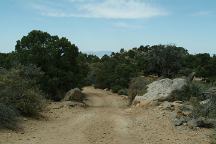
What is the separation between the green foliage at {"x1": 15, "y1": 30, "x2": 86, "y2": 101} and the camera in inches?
1268

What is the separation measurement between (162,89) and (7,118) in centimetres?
1285

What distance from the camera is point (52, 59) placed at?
3281 centimetres

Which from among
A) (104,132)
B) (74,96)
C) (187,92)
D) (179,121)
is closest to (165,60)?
(74,96)

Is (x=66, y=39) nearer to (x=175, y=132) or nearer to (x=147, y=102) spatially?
(x=147, y=102)

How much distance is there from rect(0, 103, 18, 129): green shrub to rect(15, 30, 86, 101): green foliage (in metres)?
14.5

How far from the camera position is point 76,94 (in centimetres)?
3105

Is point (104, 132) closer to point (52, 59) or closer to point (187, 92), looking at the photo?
point (187, 92)

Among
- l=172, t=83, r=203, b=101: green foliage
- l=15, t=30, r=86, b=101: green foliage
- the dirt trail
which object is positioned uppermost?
l=15, t=30, r=86, b=101: green foliage

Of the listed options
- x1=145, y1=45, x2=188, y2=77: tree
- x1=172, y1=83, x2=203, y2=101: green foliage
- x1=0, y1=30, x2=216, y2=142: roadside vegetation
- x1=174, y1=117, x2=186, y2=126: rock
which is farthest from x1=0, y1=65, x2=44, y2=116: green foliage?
x1=145, y1=45, x2=188, y2=77: tree

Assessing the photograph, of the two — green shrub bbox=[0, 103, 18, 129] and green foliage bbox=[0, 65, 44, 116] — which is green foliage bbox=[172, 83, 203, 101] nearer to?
green foliage bbox=[0, 65, 44, 116]

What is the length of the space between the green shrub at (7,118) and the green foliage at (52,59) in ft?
47.5

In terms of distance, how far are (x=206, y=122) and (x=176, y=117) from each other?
2.31m

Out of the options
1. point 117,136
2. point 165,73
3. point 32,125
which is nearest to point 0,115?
point 32,125

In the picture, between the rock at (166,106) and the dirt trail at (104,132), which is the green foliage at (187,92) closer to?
the rock at (166,106)
